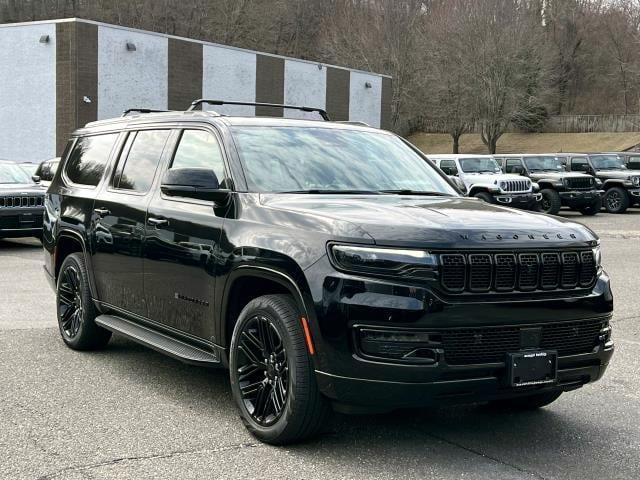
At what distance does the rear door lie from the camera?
5973mm

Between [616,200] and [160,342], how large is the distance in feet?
80.8

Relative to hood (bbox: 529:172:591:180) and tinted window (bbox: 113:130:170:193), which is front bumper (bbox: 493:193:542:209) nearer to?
hood (bbox: 529:172:591:180)

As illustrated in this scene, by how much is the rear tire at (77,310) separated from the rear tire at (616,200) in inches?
929

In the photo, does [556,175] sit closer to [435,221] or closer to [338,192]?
[338,192]

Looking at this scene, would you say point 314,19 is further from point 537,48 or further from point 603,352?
point 603,352

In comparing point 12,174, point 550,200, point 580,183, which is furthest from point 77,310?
point 580,183

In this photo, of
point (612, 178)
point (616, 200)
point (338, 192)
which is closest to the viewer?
point (338, 192)

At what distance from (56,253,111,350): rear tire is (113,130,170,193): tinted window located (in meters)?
0.87

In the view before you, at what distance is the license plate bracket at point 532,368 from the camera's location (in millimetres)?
4258

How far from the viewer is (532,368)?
431 centimetres

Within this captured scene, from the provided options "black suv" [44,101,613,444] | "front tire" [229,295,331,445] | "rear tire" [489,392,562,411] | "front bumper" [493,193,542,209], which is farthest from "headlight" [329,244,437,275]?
"front bumper" [493,193,542,209]

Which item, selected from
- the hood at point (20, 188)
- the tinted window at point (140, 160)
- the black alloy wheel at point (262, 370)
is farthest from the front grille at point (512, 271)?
the hood at point (20, 188)

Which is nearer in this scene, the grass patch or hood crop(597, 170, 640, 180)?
hood crop(597, 170, 640, 180)

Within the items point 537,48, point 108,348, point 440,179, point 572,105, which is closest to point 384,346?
point 440,179
